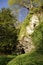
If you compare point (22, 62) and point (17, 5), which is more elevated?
point (17, 5)

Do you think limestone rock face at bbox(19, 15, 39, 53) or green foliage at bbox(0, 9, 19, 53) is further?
green foliage at bbox(0, 9, 19, 53)

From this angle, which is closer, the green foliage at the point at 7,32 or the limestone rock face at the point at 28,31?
the limestone rock face at the point at 28,31

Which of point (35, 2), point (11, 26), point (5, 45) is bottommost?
point (5, 45)

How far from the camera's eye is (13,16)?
2616cm

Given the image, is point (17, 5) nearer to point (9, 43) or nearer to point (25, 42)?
point (9, 43)

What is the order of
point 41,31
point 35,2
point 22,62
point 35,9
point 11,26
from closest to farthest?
point 22,62, point 41,31, point 35,9, point 35,2, point 11,26

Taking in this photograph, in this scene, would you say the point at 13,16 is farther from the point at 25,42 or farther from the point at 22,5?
the point at 25,42

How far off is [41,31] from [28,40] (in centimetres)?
928

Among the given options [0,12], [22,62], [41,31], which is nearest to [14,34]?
[0,12]

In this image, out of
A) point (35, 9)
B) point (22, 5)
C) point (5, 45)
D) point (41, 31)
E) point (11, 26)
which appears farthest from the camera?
point (11, 26)

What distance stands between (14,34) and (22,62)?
1955cm

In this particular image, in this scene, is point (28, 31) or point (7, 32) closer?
point (28, 31)

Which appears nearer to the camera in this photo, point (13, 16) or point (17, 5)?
point (17, 5)

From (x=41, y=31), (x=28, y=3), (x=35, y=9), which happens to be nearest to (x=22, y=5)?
(x=28, y=3)
